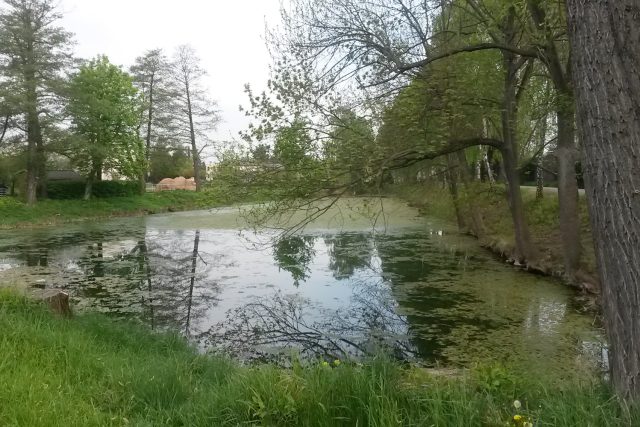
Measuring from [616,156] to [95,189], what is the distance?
34.8 m

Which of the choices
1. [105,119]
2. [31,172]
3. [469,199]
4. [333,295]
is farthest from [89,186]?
[333,295]

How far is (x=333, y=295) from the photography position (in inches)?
406

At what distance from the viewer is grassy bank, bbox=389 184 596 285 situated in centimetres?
1195

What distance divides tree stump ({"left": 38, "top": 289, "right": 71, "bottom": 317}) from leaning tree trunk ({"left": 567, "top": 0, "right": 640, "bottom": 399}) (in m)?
6.01

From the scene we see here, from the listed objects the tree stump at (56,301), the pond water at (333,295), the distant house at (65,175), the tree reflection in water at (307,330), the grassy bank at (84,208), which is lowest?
the tree reflection in water at (307,330)

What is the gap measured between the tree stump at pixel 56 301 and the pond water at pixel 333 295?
5.67 ft

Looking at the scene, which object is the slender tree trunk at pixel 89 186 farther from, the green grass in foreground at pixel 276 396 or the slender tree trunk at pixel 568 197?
the green grass in foreground at pixel 276 396

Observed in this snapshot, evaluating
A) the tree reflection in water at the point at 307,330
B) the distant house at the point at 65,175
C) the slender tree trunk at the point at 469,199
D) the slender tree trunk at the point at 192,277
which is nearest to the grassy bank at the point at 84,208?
the slender tree trunk at the point at 192,277

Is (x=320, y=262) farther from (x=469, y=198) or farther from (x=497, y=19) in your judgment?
(x=497, y=19)

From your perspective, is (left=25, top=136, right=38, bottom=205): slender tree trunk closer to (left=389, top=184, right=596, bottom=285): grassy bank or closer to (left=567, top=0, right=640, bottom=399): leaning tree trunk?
(left=389, top=184, right=596, bottom=285): grassy bank

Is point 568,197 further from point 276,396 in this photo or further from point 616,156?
point 276,396

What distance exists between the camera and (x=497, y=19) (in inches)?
369

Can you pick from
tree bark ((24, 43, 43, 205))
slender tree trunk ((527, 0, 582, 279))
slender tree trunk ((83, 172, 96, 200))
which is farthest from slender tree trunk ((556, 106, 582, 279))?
slender tree trunk ((83, 172, 96, 200))

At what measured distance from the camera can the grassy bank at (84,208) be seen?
25094mm
